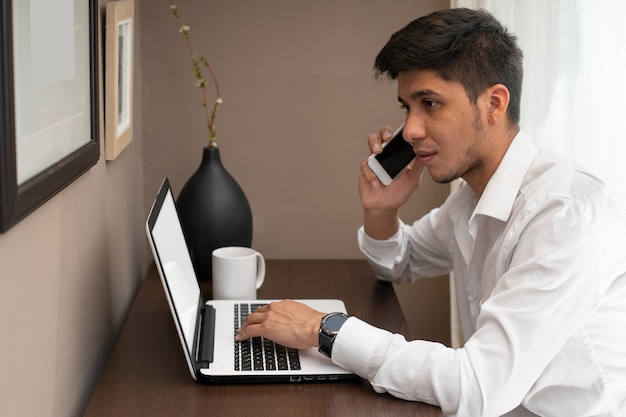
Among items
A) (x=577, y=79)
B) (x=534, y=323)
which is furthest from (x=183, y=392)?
(x=577, y=79)

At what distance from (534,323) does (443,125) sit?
39 centimetres

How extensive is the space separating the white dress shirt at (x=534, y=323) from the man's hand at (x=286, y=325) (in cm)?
6

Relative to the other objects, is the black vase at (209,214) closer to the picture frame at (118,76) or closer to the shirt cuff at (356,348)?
the picture frame at (118,76)

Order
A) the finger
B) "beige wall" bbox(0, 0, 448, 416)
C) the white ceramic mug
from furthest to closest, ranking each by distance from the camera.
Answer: "beige wall" bbox(0, 0, 448, 416) < the finger < the white ceramic mug

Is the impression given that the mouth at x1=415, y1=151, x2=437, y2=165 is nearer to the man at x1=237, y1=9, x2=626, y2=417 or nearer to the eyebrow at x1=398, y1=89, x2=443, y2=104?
the man at x1=237, y1=9, x2=626, y2=417

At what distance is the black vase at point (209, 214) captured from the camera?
1.79 metres

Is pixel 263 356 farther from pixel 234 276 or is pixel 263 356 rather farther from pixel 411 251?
pixel 411 251

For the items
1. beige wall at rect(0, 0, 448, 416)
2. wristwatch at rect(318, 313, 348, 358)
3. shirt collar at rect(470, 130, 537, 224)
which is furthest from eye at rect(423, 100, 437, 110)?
beige wall at rect(0, 0, 448, 416)

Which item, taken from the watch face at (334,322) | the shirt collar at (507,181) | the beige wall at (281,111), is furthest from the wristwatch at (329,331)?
the beige wall at (281,111)

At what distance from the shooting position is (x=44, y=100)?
40.3 inches

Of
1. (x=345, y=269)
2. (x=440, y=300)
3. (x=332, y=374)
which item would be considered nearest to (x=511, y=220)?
(x=332, y=374)

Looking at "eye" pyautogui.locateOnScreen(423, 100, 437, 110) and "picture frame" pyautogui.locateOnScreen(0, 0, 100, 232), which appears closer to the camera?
"picture frame" pyautogui.locateOnScreen(0, 0, 100, 232)

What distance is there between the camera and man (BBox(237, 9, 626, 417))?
122 centimetres

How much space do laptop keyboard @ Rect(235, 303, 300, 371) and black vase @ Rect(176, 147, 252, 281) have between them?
1.26ft
